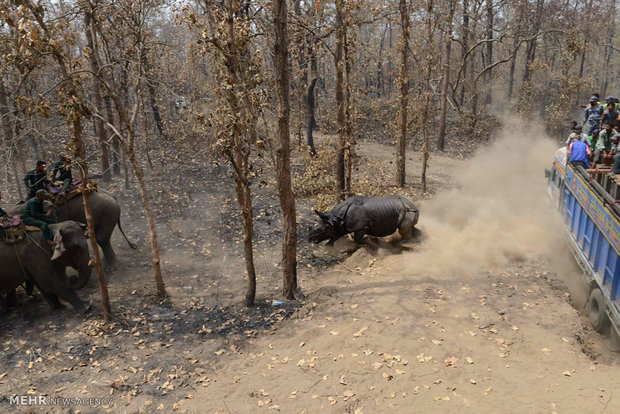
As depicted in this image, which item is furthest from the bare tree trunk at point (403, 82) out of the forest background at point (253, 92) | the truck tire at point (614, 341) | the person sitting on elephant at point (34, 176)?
the person sitting on elephant at point (34, 176)

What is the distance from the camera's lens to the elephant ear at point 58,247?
9617mm

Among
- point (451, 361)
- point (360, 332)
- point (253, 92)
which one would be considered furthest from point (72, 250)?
point (451, 361)

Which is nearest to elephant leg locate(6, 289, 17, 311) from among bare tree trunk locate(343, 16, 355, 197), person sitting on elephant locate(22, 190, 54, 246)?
person sitting on elephant locate(22, 190, 54, 246)

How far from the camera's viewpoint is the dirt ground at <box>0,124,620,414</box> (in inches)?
281

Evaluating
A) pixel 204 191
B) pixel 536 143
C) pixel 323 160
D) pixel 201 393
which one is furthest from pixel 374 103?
pixel 201 393

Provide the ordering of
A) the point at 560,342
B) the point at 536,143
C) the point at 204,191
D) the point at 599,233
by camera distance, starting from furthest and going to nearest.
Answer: the point at 536,143 → the point at 204,191 → the point at 599,233 → the point at 560,342

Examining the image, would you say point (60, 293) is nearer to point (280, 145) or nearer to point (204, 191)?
point (280, 145)

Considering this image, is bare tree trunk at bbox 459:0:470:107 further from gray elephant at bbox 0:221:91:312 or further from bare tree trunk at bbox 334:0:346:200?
gray elephant at bbox 0:221:91:312

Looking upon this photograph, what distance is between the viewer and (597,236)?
9125 millimetres

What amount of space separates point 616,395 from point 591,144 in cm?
872

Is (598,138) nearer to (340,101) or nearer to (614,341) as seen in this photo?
(614,341)

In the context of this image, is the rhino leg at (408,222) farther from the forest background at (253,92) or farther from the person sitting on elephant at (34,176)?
the person sitting on elephant at (34,176)

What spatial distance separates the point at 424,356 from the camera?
311 inches

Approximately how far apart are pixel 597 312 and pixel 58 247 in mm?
11015
